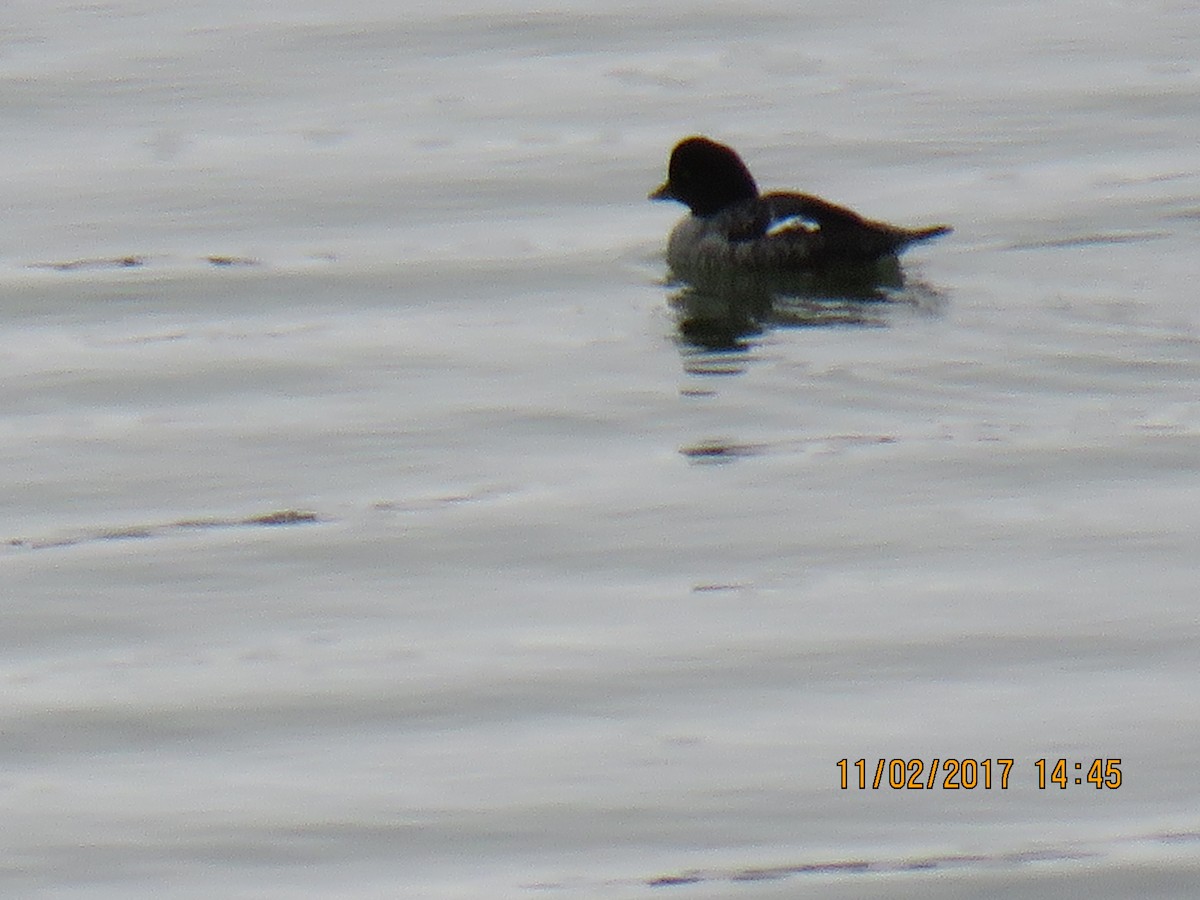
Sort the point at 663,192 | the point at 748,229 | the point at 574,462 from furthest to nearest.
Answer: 1. the point at 663,192
2. the point at 748,229
3. the point at 574,462

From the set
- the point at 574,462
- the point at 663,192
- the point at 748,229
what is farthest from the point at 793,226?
the point at 574,462

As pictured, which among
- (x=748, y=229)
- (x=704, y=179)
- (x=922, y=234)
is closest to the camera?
(x=922, y=234)

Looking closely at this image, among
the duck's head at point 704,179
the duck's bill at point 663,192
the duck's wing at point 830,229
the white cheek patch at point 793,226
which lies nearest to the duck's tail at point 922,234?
the duck's wing at point 830,229

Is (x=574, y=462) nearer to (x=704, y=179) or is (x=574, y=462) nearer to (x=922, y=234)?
(x=922, y=234)

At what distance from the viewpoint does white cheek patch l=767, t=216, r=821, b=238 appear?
10562 mm

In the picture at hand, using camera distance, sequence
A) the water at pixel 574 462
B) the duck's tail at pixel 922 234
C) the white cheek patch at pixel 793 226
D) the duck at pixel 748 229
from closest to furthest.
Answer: the water at pixel 574 462 < the duck's tail at pixel 922 234 < the duck at pixel 748 229 < the white cheek patch at pixel 793 226

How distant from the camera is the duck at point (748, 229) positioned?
412 inches

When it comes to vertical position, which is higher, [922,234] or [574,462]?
[922,234]

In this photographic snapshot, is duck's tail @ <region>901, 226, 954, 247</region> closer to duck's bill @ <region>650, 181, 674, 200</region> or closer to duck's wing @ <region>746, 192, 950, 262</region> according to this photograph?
duck's wing @ <region>746, 192, 950, 262</region>

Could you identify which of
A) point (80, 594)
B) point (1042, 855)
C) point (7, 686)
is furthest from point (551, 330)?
point (1042, 855)

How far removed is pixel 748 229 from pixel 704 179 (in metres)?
0.32

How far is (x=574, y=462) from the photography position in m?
8.14

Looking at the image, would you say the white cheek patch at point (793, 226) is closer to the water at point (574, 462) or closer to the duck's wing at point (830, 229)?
the duck's wing at point (830, 229)

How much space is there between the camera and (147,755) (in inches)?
238
